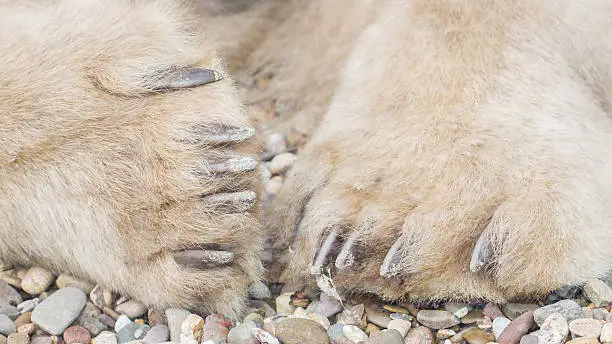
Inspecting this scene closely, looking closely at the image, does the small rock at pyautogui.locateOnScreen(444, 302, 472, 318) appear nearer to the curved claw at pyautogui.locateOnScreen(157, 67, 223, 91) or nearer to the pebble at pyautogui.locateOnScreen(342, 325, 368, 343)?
the pebble at pyautogui.locateOnScreen(342, 325, 368, 343)

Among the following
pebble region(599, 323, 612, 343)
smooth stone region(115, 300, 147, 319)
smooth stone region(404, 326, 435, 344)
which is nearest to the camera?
pebble region(599, 323, 612, 343)

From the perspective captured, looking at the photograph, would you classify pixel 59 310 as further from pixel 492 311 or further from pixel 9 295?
pixel 492 311

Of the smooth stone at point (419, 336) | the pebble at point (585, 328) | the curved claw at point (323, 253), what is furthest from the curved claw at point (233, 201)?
the pebble at point (585, 328)

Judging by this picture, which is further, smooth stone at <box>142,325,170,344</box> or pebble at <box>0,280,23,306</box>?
pebble at <box>0,280,23,306</box>

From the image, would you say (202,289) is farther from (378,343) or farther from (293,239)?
(378,343)

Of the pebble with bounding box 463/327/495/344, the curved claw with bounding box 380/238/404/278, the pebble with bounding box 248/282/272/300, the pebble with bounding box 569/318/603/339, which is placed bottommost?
the pebble with bounding box 248/282/272/300

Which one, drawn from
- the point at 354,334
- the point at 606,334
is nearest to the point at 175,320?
the point at 354,334

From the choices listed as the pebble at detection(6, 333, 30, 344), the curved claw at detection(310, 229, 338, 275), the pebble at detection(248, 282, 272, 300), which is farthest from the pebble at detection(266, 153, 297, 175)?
the pebble at detection(6, 333, 30, 344)
